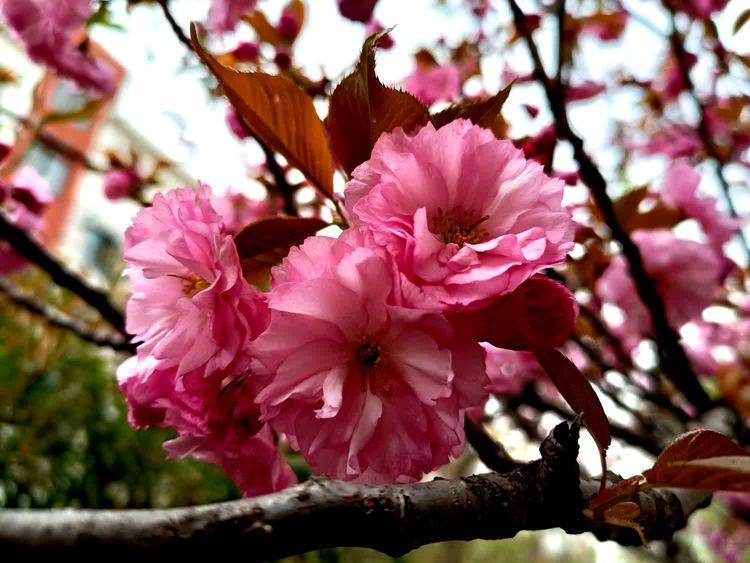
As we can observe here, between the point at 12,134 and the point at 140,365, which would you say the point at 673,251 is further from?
the point at 12,134

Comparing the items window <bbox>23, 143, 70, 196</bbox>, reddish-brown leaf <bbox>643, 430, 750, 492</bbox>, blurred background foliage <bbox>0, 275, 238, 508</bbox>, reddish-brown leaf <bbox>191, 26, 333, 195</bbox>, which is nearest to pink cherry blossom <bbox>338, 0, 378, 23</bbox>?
reddish-brown leaf <bbox>191, 26, 333, 195</bbox>


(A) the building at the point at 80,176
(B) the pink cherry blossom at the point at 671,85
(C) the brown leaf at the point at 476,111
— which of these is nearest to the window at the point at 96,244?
(A) the building at the point at 80,176

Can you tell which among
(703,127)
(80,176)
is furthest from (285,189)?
(80,176)

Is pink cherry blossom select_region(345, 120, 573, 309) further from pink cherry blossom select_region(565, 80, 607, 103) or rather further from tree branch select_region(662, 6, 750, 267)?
tree branch select_region(662, 6, 750, 267)

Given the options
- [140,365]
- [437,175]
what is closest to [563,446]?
[437,175]

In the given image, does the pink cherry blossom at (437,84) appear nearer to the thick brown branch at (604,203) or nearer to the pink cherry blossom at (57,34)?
the thick brown branch at (604,203)

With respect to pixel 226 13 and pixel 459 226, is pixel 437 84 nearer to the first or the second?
pixel 226 13
